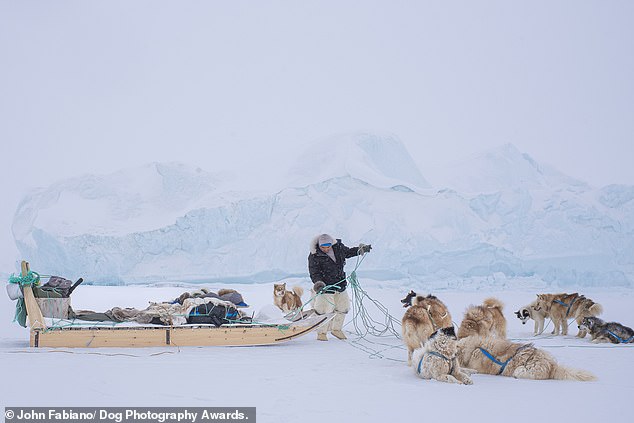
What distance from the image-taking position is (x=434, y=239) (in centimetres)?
1320

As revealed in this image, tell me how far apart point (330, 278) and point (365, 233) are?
7.23m

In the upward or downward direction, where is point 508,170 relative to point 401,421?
upward

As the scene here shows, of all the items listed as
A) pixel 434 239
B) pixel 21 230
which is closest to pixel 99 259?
pixel 21 230

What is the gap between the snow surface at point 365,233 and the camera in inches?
507

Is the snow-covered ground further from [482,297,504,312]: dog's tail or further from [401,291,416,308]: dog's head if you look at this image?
[482,297,504,312]: dog's tail

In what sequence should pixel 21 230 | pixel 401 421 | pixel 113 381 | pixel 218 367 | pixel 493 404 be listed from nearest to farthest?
pixel 401 421
pixel 493 404
pixel 113 381
pixel 218 367
pixel 21 230

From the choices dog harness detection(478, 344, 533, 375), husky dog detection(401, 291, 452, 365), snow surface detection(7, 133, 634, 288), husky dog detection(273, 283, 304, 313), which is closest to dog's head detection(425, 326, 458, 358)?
dog harness detection(478, 344, 533, 375)

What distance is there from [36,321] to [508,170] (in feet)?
43.1

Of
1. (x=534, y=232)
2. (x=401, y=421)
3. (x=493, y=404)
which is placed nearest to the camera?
(x=401, y=421)

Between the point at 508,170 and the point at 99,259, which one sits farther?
the point at 508,170

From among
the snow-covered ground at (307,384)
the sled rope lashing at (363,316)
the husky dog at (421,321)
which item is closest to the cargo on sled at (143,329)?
the snow-covered ground at (307,384)

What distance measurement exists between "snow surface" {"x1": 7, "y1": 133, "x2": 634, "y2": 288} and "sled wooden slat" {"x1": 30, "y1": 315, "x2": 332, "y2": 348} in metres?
7.84

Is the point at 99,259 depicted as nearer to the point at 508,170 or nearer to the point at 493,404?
the point at 508,170

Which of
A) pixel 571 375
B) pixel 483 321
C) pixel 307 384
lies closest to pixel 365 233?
pixel 483 321
